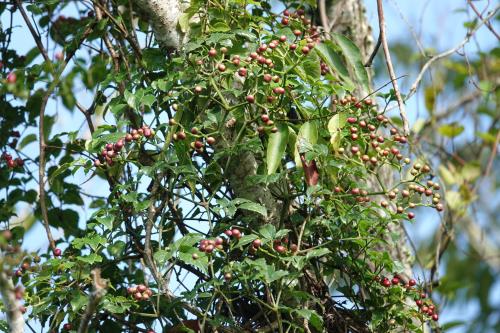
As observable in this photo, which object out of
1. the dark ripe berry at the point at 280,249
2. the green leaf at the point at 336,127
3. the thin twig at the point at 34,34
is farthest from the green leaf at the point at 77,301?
the thin twig at the point at 34,34

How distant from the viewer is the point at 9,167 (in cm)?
278

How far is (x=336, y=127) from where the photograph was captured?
7.68 feet

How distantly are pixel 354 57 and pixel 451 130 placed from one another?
1552 mm

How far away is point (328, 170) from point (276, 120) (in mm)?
195

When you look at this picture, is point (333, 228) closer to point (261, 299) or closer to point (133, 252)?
point (261, 299)

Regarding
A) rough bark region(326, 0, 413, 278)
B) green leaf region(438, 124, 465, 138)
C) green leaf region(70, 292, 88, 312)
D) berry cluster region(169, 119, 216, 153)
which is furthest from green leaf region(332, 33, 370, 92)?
green leaf region(438, 124, 465, 138)

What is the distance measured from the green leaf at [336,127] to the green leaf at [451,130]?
5.45 feet

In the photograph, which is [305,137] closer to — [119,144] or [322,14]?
[119,144]

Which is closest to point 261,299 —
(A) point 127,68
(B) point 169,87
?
(B) point 169,87

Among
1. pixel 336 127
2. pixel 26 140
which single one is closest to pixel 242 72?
pixel 336 127

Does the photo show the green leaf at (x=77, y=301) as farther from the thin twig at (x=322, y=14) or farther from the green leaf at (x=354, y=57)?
the thin twig at (x=322, y=14)

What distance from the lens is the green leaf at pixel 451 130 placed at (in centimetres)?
390

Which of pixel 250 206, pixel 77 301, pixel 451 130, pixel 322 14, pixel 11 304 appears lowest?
pixel 11 304

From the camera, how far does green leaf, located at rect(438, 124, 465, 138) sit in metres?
3.90
